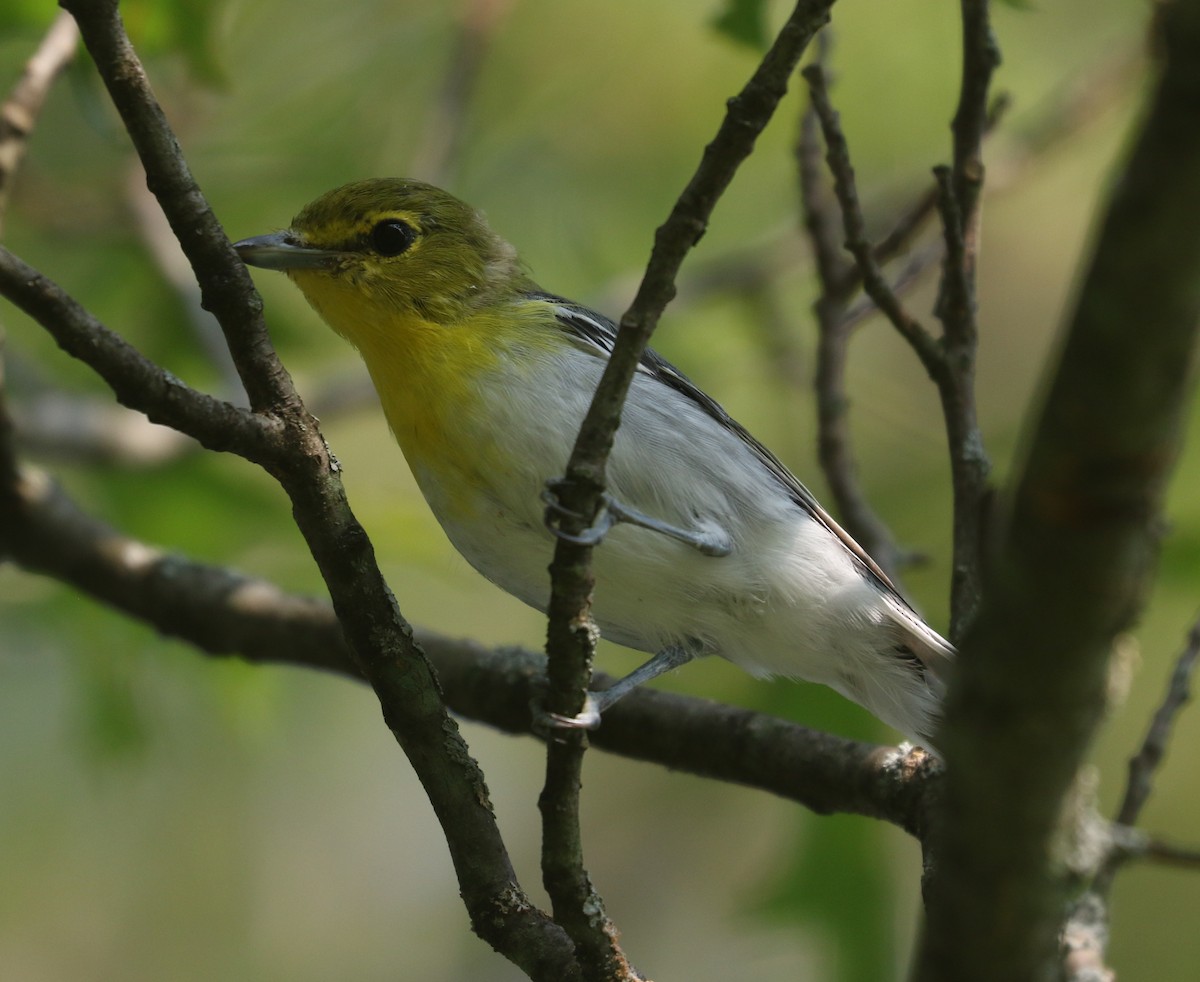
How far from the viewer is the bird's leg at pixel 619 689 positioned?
2559mm

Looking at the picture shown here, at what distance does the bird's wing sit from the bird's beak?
0.75m

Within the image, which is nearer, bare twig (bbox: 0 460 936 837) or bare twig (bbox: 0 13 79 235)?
bare twig (bbox: 0 460 936 837)

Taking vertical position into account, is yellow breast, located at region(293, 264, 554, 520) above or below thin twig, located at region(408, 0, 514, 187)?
below

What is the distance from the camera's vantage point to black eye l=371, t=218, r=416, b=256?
4.34 meters

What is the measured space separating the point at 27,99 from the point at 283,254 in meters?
0.99

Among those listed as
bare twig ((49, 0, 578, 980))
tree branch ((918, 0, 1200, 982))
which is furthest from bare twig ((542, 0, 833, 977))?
tree branch ((918, 0, 1200, 982))

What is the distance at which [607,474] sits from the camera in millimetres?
3725

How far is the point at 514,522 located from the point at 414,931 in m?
6.43

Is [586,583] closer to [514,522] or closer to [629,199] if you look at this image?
[514,522]

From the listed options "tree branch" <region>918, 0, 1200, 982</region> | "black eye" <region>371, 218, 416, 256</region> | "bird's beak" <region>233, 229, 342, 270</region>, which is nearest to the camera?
"tree branch" <region>918, 0, 1200, 982</region>

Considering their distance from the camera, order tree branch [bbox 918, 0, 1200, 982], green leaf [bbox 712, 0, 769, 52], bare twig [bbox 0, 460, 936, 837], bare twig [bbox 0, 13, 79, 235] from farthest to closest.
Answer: bare twig [bbox 0, 13, 79, 235] → green leaf [bbox 712, 0, 769, 52] → bare twig [bbox 0, 460, 936, 837] → tree branch [bbox 918, 0, 1200, 982]

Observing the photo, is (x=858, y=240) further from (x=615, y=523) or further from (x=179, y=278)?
(x=179, y=278)

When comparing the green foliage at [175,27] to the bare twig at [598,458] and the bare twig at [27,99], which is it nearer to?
the bare twig at [27,99]

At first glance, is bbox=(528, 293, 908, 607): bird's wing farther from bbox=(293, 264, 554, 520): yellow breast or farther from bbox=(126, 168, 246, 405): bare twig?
bbox=(126, 168, 246, 405): bare twig
